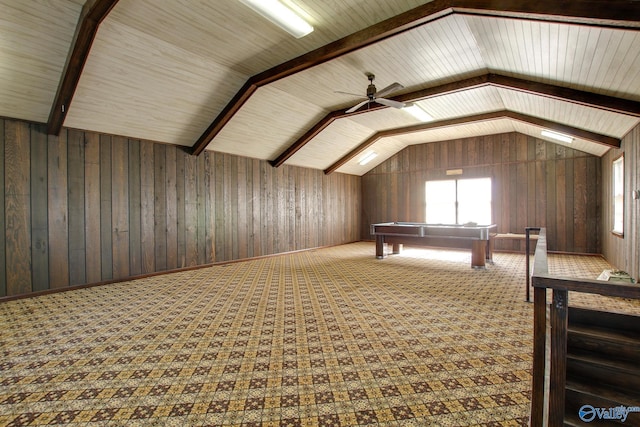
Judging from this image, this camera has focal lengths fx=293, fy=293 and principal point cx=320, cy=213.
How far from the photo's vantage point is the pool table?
6.17 meters

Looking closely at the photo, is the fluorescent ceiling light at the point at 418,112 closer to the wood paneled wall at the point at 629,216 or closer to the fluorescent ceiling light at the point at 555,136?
the fluorescent ceiling light at the point at 555,136

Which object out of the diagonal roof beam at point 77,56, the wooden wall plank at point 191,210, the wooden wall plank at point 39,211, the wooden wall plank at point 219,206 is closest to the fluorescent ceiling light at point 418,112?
the wooden wall plank at point 219,206

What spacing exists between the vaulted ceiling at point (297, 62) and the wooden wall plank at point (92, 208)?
0.38 m

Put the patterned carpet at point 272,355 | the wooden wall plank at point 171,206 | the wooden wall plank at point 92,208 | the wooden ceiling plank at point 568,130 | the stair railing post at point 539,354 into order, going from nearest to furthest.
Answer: the stair railing post at point 539,354 < the patterned carpet at point 272,355 < the wooden wall plank at point 92,208 < the wooden ceiling plank at point 568,130 < the wooden wall plank at point 171,206

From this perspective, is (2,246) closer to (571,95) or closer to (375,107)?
(375,107)

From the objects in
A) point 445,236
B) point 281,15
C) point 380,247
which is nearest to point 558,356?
point 281,15

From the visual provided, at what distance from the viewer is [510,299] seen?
4125mm

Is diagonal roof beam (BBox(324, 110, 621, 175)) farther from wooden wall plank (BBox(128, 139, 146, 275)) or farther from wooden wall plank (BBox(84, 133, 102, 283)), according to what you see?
wooden wall plank (BBox(84, 133, 102, 283))

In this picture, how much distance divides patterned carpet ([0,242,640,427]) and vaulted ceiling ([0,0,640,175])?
9.99 feet

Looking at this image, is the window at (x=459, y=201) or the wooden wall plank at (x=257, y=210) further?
the window at (x=459, y=201)

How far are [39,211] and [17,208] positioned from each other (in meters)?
0.25

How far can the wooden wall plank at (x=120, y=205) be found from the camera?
217 inches

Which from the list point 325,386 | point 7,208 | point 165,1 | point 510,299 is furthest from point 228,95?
point 510,299

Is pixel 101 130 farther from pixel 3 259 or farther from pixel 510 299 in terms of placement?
pixel 510 299
